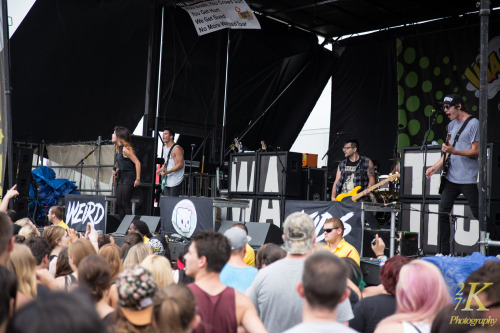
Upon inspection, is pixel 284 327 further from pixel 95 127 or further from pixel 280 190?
pixel 95 127

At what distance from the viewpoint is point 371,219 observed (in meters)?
8.50

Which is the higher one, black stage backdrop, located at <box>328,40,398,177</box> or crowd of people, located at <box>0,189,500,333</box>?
black stage backdrop, located at <box>328,40,398,177</box>

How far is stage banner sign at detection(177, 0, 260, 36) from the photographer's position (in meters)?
13.5

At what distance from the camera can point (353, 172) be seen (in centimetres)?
1087

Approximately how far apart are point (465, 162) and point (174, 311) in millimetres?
5644

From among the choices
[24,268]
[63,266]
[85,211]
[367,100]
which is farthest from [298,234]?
[367,100]

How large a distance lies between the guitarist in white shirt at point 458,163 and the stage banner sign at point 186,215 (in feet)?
11.6

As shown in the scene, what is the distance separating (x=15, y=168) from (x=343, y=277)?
393 inches

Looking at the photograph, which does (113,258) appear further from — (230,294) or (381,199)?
(381,199)

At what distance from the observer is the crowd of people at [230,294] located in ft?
7.51

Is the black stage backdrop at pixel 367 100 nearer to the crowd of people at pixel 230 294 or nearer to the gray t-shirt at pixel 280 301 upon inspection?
the crowd of people at pixel 230 294

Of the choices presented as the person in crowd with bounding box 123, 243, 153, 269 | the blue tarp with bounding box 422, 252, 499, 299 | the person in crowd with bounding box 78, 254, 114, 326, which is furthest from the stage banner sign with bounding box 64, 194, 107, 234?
the person in crowd with bounding box 78, 254, 114, 326

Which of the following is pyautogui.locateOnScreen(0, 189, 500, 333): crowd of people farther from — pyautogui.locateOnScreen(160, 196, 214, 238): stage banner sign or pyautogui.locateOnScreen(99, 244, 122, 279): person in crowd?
pyautogui.locateOnScreen(160, 196, 214, 238): stage banner sign

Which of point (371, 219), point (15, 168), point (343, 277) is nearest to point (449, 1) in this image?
point (371, 219)
